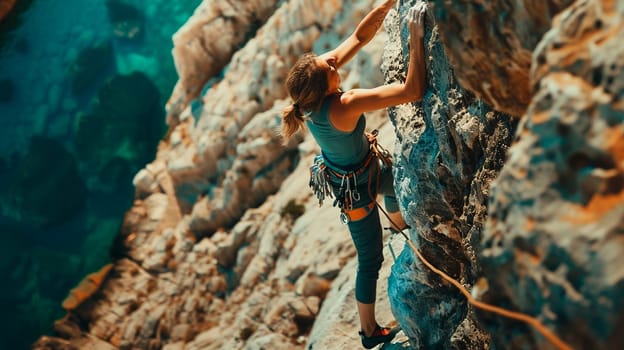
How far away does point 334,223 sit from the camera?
34.7ft

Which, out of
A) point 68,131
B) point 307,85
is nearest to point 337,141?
point 307,85

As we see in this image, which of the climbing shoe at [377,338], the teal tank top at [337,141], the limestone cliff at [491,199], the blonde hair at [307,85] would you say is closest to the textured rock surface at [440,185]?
the limestone cliff at [491,199]

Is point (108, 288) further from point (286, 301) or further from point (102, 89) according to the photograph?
point (102, 89)

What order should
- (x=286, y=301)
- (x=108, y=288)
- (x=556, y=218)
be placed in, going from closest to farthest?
1. (x=556, y=218)
2. (x=286, y=301)
3. (x=108, y=288)

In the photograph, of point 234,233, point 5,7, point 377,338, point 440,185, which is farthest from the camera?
point 5,7

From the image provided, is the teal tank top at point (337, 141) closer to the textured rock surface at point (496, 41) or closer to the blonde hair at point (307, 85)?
the blonde hair at point (307, 85)

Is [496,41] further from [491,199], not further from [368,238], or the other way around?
[368,238]

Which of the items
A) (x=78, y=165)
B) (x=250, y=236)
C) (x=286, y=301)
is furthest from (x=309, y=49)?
(x=78, y=165)

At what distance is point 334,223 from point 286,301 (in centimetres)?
193

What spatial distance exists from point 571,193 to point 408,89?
204 centimetres

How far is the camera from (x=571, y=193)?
2039mm

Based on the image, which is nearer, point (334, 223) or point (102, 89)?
point (334, 223)

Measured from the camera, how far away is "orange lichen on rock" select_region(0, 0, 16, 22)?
29.8 meters

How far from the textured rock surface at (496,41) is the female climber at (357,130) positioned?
85 cm
